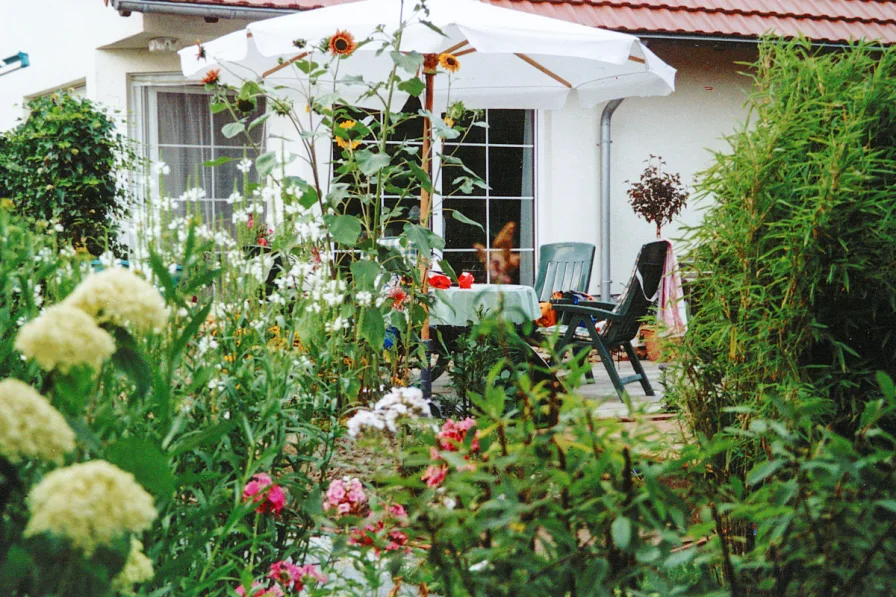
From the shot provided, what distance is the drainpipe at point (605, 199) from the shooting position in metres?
7.79


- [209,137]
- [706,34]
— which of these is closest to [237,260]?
[209,137]

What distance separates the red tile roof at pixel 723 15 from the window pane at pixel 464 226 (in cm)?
166

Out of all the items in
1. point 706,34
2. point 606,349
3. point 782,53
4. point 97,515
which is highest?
point 706,34

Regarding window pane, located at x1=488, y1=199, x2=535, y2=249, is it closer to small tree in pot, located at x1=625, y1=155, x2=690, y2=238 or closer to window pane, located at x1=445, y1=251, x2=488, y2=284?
window pane, located at x1=445, y1=251, x2=488, y2=284

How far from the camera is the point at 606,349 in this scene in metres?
5.08

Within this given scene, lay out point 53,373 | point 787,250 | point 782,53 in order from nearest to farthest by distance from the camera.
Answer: point 53,373 → point 787,250 → point 782,53

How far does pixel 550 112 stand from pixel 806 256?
6.19 meters

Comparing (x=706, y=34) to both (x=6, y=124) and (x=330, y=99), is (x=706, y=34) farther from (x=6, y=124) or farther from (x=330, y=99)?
(x=6, y=124)

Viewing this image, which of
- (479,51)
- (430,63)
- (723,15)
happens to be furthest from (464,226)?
(430,63)

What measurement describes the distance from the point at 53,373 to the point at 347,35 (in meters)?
2.90

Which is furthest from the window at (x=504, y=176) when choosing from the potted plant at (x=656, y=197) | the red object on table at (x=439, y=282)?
the red object on table at (x=439, y=282)

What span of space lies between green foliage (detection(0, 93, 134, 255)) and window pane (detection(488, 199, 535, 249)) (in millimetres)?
3044

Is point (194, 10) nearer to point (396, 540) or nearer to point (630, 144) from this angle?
point (630, 144)

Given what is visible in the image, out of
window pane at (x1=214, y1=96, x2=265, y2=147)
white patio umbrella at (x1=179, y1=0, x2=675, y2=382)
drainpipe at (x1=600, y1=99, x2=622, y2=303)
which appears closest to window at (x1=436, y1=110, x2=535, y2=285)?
drainpipe at (x1=600, y1=99, x2=622, y2=303)
